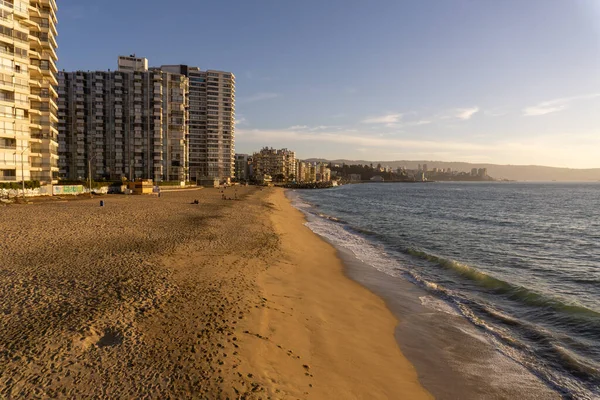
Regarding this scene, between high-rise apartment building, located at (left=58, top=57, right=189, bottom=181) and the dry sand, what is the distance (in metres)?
106

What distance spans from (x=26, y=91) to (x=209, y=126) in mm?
103248

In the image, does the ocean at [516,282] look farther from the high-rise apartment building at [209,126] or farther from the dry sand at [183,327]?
the high-rise apartment building at [209,126]

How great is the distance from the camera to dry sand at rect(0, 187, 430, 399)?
21.8 feet

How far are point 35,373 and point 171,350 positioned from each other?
2.43 m

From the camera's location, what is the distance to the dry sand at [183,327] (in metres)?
6.65

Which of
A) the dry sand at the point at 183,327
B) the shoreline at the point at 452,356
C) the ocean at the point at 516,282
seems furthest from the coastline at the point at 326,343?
the ocean at the point at 516,282

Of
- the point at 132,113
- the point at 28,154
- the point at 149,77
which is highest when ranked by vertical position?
the point at 149,77

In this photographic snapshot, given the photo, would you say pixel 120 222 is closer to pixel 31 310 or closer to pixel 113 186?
pixel 31 310

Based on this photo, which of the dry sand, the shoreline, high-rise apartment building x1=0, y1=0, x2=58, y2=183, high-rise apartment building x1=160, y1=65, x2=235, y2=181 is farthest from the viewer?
high-rise apartment building x1=160, y1=65, x2=235, y2=181

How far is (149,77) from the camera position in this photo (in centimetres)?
11356

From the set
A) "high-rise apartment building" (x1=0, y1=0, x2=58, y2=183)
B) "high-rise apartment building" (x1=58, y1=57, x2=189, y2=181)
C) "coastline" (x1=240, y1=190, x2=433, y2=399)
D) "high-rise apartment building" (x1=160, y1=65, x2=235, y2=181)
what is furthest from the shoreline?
"high-rise apartment building" (x1=160, y1=65, x2=235, y2=181)

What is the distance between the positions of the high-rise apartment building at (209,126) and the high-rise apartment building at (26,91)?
296 feet

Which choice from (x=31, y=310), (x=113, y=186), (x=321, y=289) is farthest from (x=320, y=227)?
(x=113, y=186)

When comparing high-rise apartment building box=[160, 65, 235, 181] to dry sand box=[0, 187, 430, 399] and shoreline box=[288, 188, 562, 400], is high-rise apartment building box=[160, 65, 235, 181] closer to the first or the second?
dry sand box=[0, 187, 430, 399]
